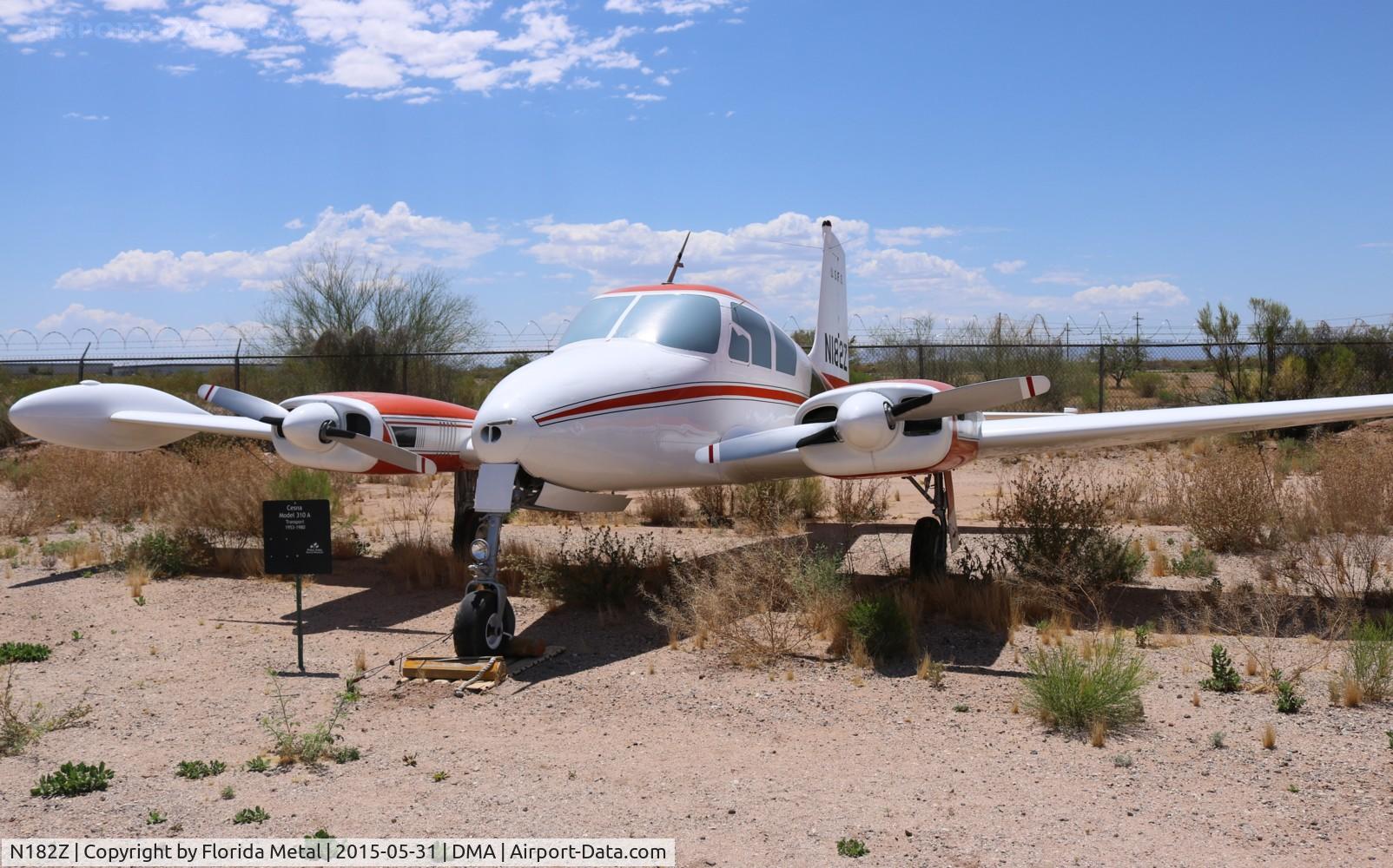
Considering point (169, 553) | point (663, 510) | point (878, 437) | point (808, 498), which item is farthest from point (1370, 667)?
point (169, 553)

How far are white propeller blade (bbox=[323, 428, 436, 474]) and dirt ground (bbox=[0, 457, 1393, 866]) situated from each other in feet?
5.88

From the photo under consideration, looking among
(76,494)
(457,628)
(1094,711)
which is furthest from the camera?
(76,494)

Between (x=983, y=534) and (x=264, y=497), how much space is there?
10.0 meters

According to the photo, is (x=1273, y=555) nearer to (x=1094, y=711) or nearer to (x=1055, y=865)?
(x=1094, y=711)

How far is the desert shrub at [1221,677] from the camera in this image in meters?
6.95

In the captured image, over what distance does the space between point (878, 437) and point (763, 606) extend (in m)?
1.73

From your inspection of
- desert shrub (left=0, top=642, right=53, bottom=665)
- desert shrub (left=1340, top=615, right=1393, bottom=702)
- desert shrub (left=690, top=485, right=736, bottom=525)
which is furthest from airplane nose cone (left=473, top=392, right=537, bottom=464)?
desert shrub (left=690, top=485, right=736, bottom=525)

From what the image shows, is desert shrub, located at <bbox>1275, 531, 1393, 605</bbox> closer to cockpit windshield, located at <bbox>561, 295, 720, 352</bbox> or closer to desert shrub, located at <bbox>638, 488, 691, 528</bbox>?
cockpit windshield, located at <bbox>561, 295, 720, 352</bbox>

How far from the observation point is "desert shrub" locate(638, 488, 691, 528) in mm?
17094

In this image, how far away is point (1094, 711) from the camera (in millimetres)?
6250

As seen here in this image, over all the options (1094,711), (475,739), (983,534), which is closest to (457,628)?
(475,739)

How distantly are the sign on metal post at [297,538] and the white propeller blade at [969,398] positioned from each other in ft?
15.7

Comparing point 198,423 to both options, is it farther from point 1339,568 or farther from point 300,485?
point 1339,568

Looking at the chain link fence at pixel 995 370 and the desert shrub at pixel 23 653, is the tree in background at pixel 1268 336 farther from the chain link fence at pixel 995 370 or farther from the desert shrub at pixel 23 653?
the desert shrub at pixel 23 653
